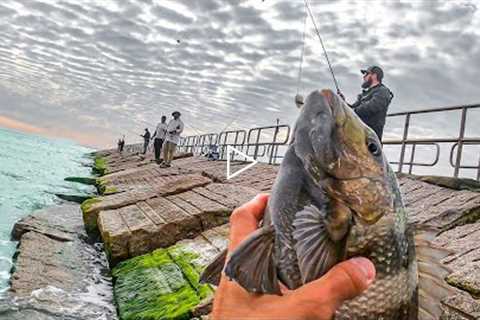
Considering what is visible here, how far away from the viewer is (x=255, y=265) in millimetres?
1609

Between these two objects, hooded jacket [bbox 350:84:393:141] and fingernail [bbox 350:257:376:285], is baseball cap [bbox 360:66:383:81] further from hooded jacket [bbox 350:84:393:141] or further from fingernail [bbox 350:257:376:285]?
fingernail [bbox 350:257:376:285]

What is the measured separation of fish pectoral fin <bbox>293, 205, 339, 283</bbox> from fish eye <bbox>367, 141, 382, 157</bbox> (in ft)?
0.95

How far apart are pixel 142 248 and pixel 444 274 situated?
19.5 feet

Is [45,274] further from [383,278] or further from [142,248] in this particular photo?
[383,278]

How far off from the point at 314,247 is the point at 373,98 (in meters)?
6.42

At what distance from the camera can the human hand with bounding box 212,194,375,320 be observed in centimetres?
149

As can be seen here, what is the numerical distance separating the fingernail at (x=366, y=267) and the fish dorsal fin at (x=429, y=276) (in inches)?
11.8

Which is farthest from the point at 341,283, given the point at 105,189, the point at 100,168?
the point at 100,168

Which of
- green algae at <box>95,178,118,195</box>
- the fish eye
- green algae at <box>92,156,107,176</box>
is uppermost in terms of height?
the fish eye

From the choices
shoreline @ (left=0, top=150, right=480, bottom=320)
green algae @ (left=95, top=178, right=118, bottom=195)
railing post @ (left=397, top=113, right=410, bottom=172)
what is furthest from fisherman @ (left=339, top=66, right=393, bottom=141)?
green algae @ (left=95, top=178, right=118, bottom=195)

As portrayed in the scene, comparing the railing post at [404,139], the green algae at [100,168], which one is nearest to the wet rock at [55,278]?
the railing post at [404,139]

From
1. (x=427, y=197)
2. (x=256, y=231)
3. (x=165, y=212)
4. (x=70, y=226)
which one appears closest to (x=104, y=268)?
(x=165, y=212)

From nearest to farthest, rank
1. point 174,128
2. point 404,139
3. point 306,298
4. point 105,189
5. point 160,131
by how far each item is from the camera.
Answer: point 306,298 → point 404,139 → point 105,189 → point 174,128 → point 160,131

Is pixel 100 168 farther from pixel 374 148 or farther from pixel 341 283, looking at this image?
pixel 341 283
